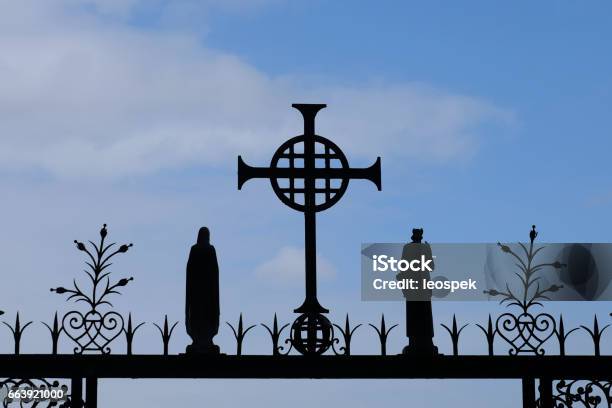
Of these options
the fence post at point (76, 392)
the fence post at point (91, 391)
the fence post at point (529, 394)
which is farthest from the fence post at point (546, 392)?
the fence post at point (76, 392)

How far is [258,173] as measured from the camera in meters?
16.3

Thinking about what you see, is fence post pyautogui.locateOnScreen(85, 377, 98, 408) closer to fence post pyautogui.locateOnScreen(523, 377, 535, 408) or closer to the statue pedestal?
the statue pedestal

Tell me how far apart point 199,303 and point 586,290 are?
14.3ft

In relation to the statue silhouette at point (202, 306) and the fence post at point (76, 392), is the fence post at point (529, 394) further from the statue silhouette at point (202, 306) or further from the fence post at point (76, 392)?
Result: the fence post at point (76, 392)

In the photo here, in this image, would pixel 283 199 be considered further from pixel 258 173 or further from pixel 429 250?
pixel 429 250

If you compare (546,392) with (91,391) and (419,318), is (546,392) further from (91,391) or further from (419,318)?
(91,391)

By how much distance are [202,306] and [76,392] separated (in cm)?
159

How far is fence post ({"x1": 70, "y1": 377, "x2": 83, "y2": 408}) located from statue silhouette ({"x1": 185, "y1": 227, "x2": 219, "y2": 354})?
1.19 metres

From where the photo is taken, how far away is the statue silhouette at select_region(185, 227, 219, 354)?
14984 millimetres

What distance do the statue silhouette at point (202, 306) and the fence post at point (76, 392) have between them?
119cm

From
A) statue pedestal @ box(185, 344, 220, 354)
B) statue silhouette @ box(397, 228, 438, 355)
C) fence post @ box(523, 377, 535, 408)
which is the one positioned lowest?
fence post @ box(523, 377, 535, 408)

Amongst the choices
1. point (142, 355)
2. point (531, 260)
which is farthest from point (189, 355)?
point (531, 260)

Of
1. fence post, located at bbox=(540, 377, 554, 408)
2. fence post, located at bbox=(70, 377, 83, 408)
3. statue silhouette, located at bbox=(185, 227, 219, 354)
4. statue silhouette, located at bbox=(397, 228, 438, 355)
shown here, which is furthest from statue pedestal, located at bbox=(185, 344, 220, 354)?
fence post, located at bbox=(540, 377, 554, 408)

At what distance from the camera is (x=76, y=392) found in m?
15.0
